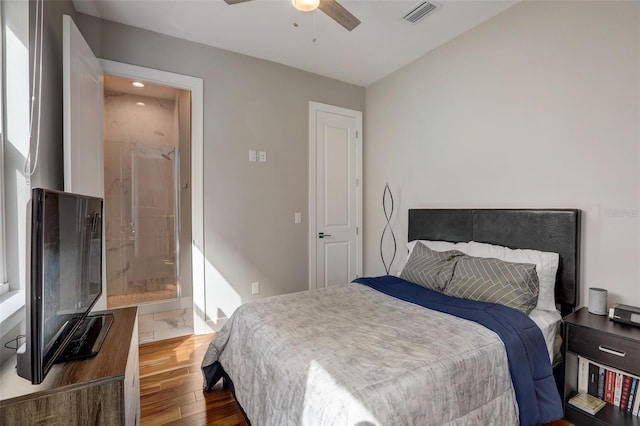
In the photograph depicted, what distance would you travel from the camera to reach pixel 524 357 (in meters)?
1.61

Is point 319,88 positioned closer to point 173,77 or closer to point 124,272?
point 173,77

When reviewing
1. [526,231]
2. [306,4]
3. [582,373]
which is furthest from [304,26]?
[582,373]

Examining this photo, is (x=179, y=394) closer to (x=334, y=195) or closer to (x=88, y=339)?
(x=88, y=339)

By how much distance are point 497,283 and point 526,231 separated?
55 centimetres

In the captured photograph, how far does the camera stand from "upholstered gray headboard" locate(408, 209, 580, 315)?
205cm

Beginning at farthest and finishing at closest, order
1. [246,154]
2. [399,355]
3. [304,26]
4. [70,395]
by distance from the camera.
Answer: [246,154] < [304,26] < [399,355] < [70,395]

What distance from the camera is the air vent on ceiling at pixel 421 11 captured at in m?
2.37

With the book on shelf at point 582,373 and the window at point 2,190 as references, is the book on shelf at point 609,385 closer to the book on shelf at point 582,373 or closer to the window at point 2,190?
the book on shelf at point 582,373

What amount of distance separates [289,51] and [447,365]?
3.06 m

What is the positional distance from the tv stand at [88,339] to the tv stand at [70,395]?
44mm

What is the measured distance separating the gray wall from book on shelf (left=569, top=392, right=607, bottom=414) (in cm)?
250

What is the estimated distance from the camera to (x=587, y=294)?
2.06 m

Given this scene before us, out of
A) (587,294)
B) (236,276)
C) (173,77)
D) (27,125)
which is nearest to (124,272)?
(236,276)

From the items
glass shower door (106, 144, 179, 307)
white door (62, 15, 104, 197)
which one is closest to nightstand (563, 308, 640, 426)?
white door (62, 15, 104, 197)
